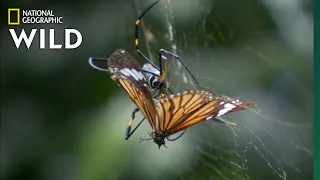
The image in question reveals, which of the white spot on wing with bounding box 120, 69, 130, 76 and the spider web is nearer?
the white spot on wing with bounding box 120, 69, 130, 76

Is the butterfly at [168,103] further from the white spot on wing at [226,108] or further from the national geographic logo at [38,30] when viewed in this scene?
the national geographic logo at [38,30]

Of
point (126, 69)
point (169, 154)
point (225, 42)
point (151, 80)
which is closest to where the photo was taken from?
point (126, 69)

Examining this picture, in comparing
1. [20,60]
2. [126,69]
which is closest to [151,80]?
[126,69]

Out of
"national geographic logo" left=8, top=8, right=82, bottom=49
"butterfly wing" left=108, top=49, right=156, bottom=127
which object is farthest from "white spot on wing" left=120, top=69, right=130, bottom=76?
"national geographic logo" left=8, top=8, right=82, bottom=49

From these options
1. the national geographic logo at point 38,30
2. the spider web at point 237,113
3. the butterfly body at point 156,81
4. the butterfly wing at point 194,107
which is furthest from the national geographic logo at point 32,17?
the butterfly wing at point 194,107

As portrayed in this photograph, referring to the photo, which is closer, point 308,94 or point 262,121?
point 262,121

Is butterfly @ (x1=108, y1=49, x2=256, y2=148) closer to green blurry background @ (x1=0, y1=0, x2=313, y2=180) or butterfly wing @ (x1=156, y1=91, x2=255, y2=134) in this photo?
butterfly wing @ (x1=156, y1=91, x2=255, y2=134)

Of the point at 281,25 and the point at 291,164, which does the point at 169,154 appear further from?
the point at 281,25

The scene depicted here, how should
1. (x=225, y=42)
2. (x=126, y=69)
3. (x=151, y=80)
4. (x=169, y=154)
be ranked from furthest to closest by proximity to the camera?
(x=225, y=42) → (x=169, y=154) → (x=151, y=80) → (x=126, y=69)
